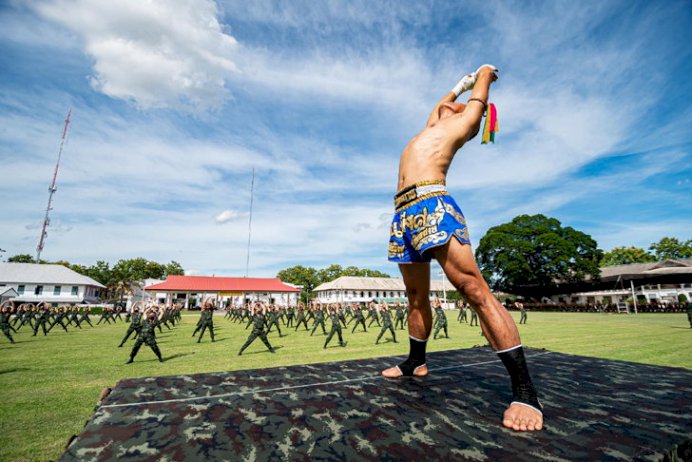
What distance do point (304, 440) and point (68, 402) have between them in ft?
23.2

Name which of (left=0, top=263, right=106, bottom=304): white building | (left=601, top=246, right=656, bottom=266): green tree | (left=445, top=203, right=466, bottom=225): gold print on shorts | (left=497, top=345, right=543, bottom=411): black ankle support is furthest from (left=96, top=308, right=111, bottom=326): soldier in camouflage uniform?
(left=601, top=246, right=656, bottom=266): green tree

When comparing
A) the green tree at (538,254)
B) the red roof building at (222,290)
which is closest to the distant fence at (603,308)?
the green tree at (538,254)

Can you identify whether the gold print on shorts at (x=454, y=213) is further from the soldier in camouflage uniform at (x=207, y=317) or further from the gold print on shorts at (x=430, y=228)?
the soldier in camouflage uniform at (x=207, y=317)

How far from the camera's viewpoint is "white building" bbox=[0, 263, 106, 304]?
159 feet

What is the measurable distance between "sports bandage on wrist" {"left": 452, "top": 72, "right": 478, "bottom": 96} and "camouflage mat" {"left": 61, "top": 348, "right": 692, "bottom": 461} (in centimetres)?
289

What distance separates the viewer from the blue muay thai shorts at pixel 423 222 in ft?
7.95

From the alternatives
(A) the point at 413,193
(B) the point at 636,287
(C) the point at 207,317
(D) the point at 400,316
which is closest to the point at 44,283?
(C) the point at 207,317

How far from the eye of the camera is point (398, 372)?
9.81 feet

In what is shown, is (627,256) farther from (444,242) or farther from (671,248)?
(444,242)

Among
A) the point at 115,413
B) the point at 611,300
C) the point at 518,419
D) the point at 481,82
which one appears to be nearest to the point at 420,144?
the point at 481,82

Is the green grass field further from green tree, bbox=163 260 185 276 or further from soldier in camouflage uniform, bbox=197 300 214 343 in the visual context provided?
green tree, bbox=163 260 185 276

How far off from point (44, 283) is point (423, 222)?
67334 millimetres

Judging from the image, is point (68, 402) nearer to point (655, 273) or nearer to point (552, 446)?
point (552, 446)

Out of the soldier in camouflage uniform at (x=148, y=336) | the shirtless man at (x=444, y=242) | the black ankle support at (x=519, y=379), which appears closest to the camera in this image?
the black ankle support at (x=519, y=379)
